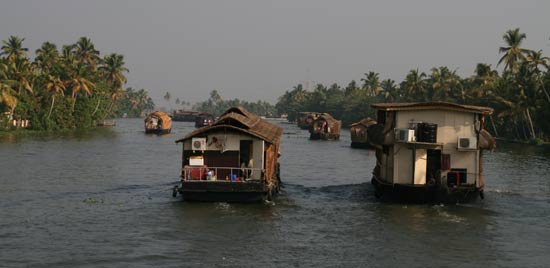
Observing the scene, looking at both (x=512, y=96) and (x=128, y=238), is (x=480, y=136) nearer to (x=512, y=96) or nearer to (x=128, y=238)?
(x=128, y=238)

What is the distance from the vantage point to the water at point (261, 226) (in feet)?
63.4

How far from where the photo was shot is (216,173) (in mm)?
26672

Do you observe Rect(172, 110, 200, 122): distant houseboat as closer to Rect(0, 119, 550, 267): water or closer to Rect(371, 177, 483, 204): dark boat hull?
Rect(0, 119, 550, 267): water

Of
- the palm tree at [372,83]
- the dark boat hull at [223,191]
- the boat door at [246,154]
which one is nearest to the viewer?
the dark boat hull at [223,191]

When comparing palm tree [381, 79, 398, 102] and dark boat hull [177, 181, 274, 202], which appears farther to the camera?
palm tree [381, 79, 398, 102]

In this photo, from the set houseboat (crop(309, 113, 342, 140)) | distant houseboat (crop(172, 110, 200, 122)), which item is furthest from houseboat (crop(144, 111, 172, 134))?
distant houseboat (crop(172, 110, 200, 122))

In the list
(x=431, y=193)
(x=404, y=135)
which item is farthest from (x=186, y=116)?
(x=431, y=193)

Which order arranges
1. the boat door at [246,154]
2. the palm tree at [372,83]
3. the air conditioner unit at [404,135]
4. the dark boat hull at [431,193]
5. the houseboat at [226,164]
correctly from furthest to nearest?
the palm tree at [372,83] → the boat door at [246,154] → the dark boat hull at [431,193] → the air conditioner unit at [404,135] → the houseboat at [226,164]

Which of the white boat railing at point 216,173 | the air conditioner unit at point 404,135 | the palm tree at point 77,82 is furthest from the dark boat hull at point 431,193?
the palm tree at point 77,82

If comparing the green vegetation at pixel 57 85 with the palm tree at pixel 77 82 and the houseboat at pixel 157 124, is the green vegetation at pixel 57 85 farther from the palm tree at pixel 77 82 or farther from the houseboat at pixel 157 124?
the houseboat at pixel 157 124

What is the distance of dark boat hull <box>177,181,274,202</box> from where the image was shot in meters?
25.8

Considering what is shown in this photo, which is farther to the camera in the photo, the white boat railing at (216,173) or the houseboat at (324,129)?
the houseboat at (324,129)

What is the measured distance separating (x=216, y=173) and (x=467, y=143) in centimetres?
1052

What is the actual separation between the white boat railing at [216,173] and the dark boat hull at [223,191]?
0.50m
